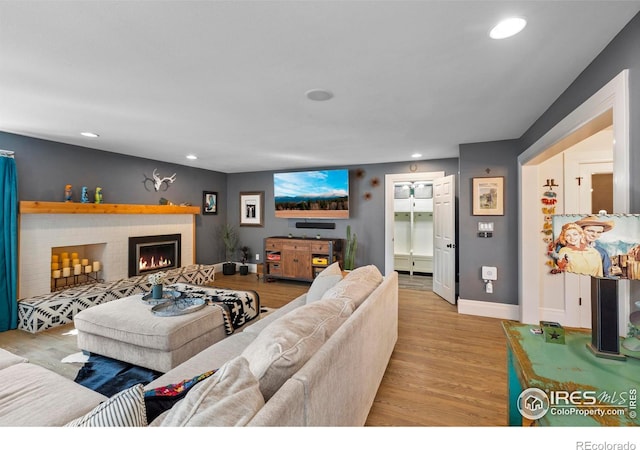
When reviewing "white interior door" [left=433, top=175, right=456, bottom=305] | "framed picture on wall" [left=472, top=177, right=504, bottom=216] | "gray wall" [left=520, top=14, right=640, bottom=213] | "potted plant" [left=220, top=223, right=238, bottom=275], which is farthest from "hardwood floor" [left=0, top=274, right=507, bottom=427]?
"potted plant" [left=220, top=223, right=238, bottom=275]

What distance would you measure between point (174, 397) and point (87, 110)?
2810mm

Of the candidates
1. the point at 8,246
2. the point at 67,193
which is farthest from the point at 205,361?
the point at 67,193

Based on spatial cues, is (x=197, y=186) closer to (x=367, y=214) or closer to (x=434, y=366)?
(x=367, y=214)

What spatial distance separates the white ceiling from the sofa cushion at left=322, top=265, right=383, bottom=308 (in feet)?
4.82

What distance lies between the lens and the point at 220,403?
756 millimetres

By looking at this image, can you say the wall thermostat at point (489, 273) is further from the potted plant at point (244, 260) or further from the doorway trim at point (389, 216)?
the potted plant at point (244, 260)

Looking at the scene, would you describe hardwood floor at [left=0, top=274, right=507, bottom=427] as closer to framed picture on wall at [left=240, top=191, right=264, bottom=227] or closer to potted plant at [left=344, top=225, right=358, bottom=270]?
potted plant at [left=344, top=225, right=358, bottom=270]

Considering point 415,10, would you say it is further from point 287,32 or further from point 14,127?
point 14,127

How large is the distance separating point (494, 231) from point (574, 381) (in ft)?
9.47

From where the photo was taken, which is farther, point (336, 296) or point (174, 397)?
point (336, 296)

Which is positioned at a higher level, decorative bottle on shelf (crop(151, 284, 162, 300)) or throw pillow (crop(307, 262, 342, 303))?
throw pillow (crop(307, 262, 342, 303))

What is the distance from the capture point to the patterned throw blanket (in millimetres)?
2713

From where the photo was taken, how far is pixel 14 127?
3105mm

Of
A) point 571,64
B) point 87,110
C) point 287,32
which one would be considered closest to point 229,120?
point 87,110
